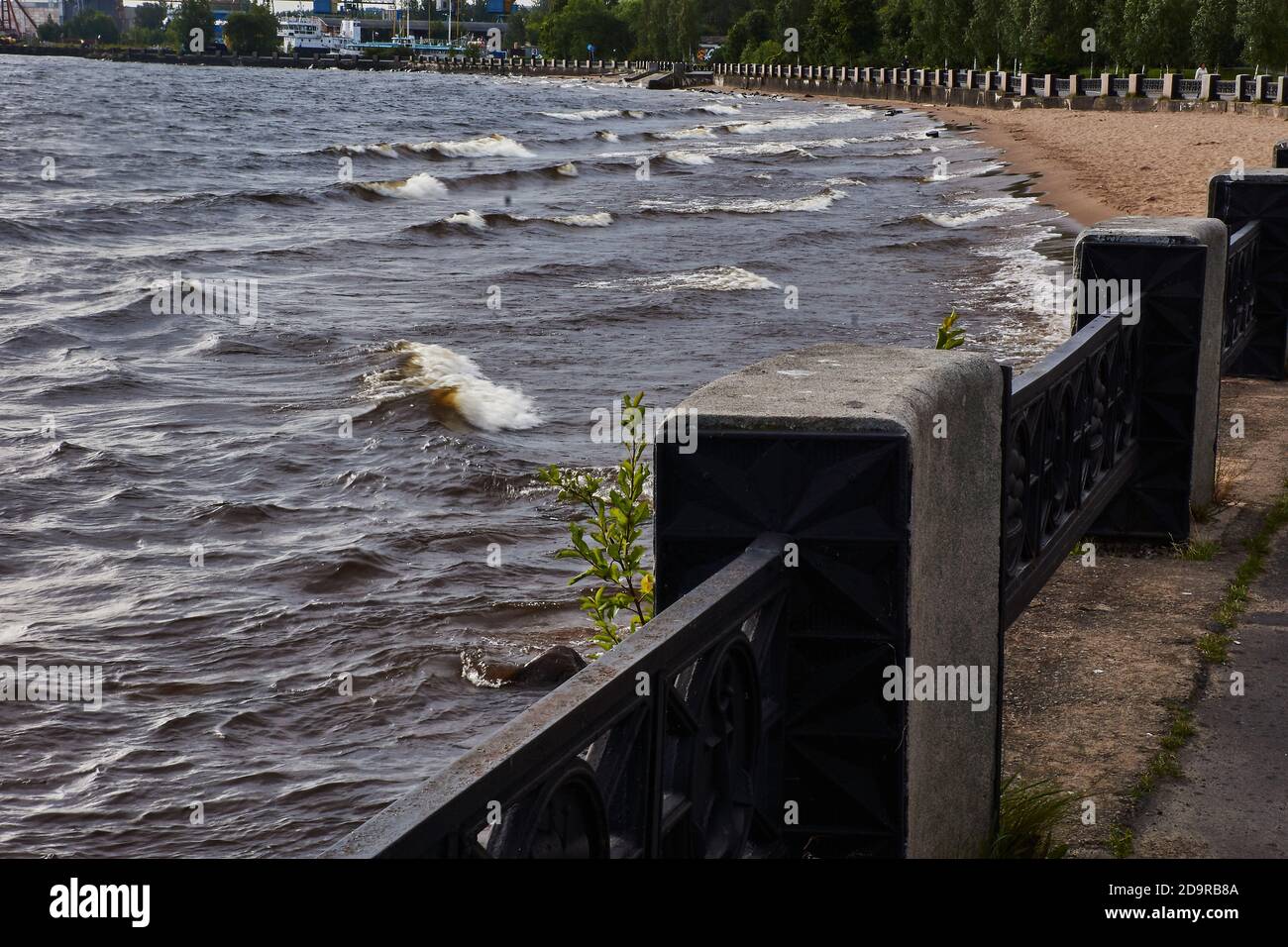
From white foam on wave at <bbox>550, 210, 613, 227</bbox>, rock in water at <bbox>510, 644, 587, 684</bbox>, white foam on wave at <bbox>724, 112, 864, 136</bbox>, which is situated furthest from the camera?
white foam on wave at <bbox>724, 112, 864, 136</bbox>

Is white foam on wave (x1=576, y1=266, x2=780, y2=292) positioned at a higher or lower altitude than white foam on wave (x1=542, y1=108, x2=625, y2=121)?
lower

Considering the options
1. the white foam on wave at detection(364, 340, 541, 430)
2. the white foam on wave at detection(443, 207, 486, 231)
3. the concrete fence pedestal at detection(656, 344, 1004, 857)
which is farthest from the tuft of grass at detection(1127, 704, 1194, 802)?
the white foam on wave at detection(443, 207, 486, 231)

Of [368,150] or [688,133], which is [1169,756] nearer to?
[368,150]

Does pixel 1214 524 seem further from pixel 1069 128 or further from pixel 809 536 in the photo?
pixel 1069 128

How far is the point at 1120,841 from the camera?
12.5 feet

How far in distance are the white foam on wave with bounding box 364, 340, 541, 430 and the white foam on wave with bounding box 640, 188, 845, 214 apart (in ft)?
63.4

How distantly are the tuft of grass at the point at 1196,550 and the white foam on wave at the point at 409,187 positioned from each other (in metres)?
34.5

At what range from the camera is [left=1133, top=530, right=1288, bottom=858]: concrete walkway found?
12.5 ft

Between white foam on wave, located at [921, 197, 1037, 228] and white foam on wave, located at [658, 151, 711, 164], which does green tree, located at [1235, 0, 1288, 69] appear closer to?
white foam on wave, located at [658, 151, 711, 164]

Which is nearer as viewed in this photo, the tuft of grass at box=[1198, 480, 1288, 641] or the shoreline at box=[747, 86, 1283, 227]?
the tuft of grass at box=[1198, 480, 1288, 641]
